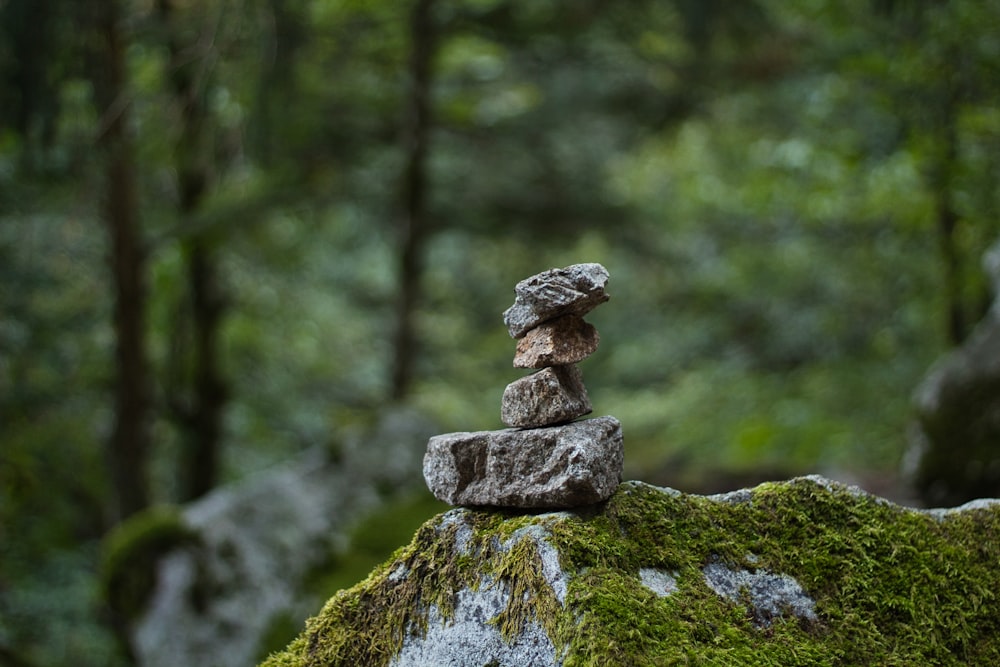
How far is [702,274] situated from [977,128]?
200 inches

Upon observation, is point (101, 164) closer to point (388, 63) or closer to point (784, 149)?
point (388, 63)

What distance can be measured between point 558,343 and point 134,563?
4661mm

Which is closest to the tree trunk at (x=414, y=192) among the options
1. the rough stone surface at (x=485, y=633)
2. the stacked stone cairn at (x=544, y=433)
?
the stacked stone cairn at (x=544, y=433)

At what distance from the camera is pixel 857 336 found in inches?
397

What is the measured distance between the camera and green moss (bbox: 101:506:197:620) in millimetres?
6051

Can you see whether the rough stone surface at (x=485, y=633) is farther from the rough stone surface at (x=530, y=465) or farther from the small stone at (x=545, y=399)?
the small stone at (x=545, y=399)

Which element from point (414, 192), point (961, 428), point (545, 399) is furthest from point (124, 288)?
point (961, 428)

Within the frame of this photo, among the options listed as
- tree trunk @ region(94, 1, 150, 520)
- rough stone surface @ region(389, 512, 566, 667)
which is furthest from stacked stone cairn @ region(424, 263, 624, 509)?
tree trunk @ region(94, 1, 150, 520)

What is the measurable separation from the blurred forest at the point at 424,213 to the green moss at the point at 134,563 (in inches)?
27.6

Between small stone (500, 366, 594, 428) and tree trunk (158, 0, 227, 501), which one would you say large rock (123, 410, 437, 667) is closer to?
tree trunk (158, 0, 227, 501)

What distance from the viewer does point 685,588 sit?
2285 mm

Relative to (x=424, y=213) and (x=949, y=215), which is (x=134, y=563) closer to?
(x=424, y=213)

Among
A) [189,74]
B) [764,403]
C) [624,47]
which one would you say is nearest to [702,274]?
[764,403]

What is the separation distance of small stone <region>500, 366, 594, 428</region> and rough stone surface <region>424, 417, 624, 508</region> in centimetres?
6
